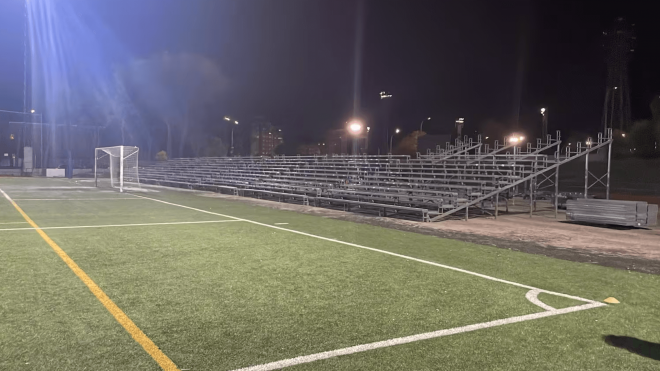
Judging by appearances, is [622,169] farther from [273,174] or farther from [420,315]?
[420,315]

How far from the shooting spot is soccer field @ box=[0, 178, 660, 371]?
3582 millimetres

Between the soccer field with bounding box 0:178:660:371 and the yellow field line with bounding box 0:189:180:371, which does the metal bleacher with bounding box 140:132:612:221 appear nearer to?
the soccer field with bounding box 0:178:660:371

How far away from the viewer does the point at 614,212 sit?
1324 cm

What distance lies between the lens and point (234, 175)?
30688mm

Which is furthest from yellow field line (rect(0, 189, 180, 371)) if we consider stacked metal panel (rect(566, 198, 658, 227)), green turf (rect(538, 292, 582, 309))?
→ stacked metal panel (rect(566, 198, 658, 227))

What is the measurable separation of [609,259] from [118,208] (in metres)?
15.8

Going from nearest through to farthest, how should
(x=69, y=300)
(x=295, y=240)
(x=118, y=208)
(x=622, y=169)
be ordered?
(x=69, y=300) → (x=295, y=240) → (x=118, y=208) → (x=622, y=169)

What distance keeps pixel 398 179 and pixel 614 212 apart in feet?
27.7

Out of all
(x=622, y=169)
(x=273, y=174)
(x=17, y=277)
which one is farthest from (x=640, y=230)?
(x=622, y=169)

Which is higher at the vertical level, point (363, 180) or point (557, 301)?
point (363, 180)

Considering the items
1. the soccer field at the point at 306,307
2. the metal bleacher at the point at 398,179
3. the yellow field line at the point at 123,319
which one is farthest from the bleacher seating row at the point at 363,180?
the yellow field line at the point at 123,319

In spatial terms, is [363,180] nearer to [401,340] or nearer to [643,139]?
[401,340]

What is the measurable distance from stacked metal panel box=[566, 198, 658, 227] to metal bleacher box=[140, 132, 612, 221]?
175 cm

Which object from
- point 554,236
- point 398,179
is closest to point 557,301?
point 554,236
